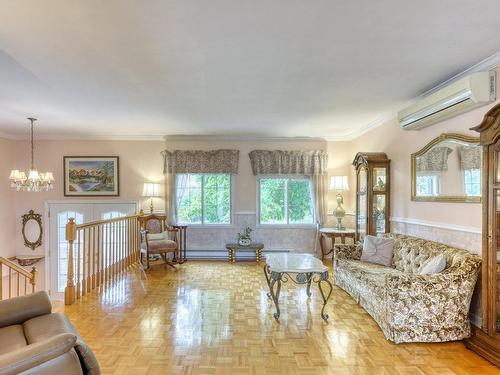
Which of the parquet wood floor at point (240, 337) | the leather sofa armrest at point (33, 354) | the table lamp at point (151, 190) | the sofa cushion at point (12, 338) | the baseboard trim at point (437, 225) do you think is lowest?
the parquet wood floor at point (240, 337)

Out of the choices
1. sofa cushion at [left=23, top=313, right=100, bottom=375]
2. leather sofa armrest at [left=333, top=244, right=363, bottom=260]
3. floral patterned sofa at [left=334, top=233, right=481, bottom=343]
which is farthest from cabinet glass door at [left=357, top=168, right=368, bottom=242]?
sofa cushion at [left=23, top=313, right=100, bottom=375]

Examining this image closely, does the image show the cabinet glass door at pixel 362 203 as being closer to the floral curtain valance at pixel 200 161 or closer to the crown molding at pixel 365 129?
the crown molding at pixel 365 129

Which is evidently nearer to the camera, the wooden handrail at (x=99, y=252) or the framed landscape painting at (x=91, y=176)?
the wooden handrail at (x=99, y=252)

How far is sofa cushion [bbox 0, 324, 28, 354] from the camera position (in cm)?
185

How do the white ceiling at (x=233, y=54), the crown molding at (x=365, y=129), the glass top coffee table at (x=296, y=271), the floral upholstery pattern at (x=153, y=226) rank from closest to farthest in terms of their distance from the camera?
the white ceiling at (x=233, y=54) → the glass top coffee table at (x=296, y=271) → the crown molding at (x=365, y=129) → the floral upholstery pattern at (x=153, y=226)

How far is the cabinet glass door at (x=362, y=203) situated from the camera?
16.0 feet

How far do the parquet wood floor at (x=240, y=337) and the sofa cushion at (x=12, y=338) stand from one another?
0.64 m

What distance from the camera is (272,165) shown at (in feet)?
20.9

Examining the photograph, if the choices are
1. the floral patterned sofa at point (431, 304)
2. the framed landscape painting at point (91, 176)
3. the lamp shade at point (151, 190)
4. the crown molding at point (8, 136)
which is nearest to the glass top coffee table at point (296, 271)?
the floral patterned sofa at point (431, 304)

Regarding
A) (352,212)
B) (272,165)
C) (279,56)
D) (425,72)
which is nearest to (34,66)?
(279,56)

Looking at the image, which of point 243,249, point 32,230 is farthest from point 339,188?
point 32,230

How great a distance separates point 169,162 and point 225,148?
1160 mm

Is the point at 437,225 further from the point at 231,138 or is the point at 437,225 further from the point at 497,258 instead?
the point at 231,138

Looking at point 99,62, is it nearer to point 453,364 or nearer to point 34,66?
point 34,66
